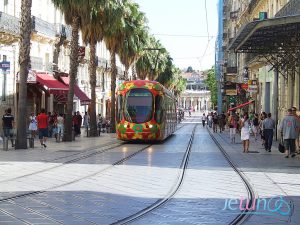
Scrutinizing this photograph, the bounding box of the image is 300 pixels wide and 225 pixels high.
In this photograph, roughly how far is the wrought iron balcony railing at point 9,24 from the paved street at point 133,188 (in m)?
14.6

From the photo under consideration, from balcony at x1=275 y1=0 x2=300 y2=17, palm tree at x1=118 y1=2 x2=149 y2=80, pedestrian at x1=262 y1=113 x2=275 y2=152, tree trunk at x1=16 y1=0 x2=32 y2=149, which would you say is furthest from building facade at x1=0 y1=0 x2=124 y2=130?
balcony at x1=275 y1=0 x2=300 y2=17

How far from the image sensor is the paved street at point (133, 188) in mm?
10078

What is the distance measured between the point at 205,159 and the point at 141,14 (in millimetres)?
30600

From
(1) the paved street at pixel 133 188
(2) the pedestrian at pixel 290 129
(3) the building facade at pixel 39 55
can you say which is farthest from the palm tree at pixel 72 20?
(2) the pedestrian at pixel 290 129

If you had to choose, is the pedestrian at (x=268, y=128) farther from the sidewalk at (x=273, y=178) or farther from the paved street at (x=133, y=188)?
the paved street at (x=133, y=188)

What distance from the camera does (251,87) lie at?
138 ft

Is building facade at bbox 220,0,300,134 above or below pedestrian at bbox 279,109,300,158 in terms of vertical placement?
above

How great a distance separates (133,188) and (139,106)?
18882mm

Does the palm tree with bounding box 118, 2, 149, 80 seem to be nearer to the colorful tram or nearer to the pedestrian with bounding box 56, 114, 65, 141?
the pedestrian with bounding box 56, 114, 65, 141

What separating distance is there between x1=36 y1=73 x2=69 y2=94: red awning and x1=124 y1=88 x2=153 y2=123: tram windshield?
1043 cm

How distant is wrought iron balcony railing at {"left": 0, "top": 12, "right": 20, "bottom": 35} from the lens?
35031 mm

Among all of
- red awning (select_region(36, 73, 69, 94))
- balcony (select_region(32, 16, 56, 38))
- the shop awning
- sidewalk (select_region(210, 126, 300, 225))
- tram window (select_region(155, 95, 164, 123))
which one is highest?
balcony (select_region(32, 16, 56, 38))

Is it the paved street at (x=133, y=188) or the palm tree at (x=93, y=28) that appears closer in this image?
the paved street at (x=133, y=188)

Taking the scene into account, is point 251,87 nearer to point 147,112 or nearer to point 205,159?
point 147,112
